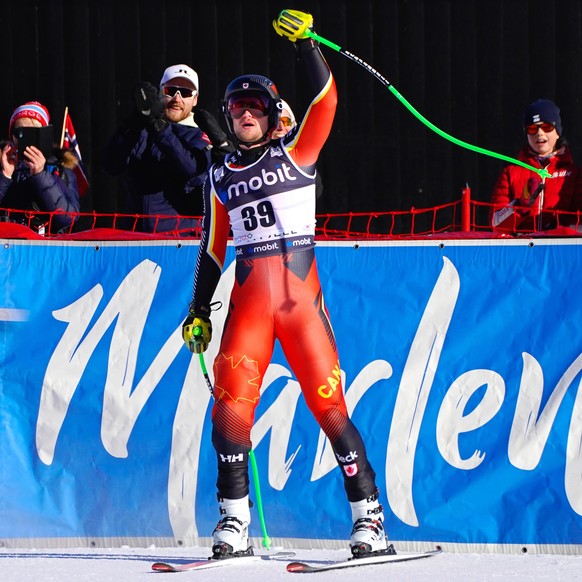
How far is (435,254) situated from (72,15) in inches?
223

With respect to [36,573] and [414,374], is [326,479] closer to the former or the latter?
[414,374]

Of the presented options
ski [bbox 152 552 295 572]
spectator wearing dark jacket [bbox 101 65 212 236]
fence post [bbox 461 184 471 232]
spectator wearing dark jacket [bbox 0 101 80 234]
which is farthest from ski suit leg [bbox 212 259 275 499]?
spectator wearing dark jacket [bbox 101 65 212 236]

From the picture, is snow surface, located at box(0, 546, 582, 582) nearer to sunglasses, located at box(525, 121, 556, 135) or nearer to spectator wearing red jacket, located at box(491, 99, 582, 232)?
spectator wearing red jacket, located at box(491, 99, 582, 232)

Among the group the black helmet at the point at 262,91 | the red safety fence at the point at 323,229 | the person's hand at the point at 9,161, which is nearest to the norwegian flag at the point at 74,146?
the red safety fence at the point at 323,229

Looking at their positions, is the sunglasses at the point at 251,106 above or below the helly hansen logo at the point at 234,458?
above

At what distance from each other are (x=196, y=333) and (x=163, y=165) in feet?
6.49

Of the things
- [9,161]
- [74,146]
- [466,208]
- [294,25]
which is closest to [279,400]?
[466,208]

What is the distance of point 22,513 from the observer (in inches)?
259

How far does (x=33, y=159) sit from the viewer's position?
778 centimetres

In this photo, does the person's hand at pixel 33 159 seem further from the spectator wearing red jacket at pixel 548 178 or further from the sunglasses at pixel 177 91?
the spectator wearing red jacket at pixel 548 178

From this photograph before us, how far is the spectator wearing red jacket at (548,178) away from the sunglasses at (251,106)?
1.97 meters

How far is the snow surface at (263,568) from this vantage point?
5.50 m

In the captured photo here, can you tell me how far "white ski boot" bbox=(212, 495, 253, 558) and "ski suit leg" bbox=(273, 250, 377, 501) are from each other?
0.47 metres

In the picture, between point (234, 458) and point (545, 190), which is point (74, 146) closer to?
point (545, 190)
